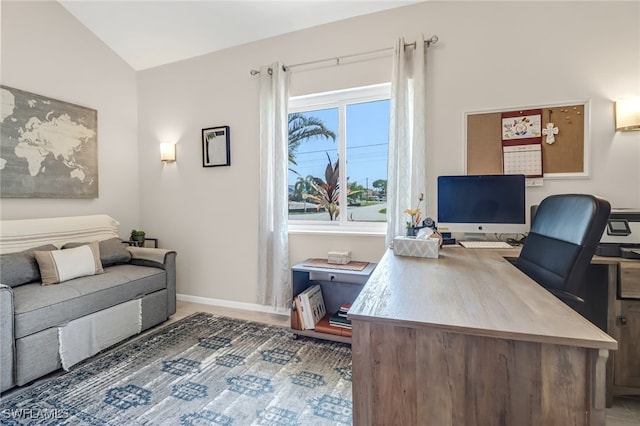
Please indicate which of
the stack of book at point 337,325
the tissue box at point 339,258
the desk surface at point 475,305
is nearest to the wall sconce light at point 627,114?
the desk surface at point 475,305

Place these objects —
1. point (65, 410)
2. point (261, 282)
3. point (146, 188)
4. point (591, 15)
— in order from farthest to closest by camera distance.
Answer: point (146, 188), point (261, 282), point (591, 15), point (65, 410)

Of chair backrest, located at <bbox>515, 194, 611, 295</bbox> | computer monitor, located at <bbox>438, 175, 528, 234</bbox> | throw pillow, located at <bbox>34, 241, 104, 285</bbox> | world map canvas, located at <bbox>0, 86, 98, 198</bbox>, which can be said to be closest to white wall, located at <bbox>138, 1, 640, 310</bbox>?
computer monitor, located at <bbox>438, 175, 528, 234</bbox>

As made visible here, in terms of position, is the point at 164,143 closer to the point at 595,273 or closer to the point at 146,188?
the point at 146,188

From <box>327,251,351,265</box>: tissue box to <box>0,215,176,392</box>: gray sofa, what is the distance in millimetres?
1595

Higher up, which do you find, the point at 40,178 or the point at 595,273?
the point at 40,178

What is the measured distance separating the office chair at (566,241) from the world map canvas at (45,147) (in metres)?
3.94

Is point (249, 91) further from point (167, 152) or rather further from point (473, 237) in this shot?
point (473, 237)

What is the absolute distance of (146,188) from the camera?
12.1ft

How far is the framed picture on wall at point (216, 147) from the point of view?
3199mm

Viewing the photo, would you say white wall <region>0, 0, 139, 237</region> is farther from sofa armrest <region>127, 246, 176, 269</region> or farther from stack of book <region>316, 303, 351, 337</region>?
stack of book <region>316, 303, 351, 337</region>

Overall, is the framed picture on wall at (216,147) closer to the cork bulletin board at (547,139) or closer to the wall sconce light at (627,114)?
the cork bulletin board at (547,139)

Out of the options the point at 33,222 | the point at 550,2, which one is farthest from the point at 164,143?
the point at 550,2

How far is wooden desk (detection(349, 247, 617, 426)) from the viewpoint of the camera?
0.76m

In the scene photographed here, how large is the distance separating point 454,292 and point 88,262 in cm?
278
